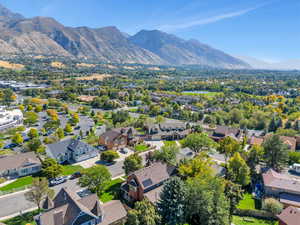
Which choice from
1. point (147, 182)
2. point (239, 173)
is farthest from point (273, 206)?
point (147, 182)

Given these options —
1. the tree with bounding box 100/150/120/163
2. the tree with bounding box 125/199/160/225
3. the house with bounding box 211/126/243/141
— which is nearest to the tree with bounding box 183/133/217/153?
the house with bounding box 211/126/243/141

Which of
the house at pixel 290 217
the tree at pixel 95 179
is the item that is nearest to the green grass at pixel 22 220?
the tree at pixel 95 179

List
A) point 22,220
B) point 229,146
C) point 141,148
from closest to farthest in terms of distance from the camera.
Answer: point 22,220, point 229,146, point 141,148

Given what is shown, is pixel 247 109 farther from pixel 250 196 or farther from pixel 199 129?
pixel 250 196

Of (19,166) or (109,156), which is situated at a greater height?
(19,166)

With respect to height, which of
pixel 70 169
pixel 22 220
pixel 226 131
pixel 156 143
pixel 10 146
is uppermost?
pixel 226 131

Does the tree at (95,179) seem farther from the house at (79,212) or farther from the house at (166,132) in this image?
the house at (166,132)

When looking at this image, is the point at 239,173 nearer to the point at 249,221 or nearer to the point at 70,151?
the point at 249,221
